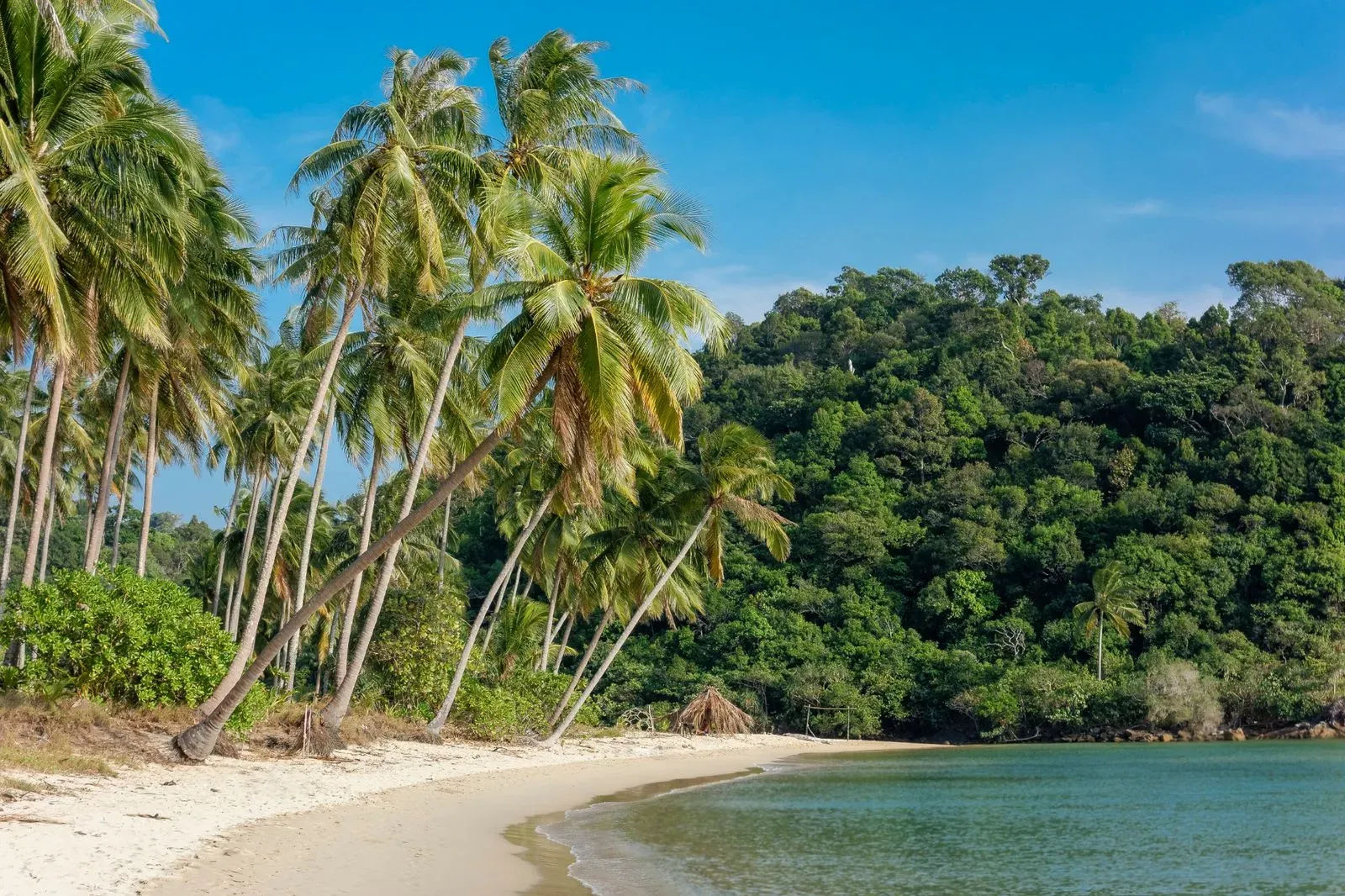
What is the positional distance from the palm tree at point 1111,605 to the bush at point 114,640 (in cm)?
3696

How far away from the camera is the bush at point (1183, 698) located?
40688 mm

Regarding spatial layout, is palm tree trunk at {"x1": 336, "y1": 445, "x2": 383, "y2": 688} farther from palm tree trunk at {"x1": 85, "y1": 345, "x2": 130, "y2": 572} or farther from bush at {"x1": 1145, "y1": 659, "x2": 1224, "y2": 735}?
bush at {"x1": 1145, "y1": 659, "x2": 1224, "y2": 735}

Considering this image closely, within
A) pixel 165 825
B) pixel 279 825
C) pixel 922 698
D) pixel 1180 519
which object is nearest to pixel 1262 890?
pixel 279 825

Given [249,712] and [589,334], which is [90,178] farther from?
[249,712]

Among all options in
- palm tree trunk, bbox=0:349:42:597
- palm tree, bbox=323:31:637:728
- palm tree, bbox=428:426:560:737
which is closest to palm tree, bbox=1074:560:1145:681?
palm tree, bbox=428:426:560:737

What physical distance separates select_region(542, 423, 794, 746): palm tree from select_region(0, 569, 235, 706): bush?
41.3 ft

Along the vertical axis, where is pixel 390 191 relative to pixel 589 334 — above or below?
above

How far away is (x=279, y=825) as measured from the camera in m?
11.1

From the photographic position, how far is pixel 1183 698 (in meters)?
40.8

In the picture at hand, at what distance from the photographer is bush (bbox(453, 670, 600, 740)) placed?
2595 cm

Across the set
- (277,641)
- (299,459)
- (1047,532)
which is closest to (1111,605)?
(1047,532)

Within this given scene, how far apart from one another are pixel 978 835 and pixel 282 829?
9513 mm

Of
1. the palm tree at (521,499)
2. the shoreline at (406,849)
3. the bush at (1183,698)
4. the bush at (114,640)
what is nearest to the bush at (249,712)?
the bush at (114,640)

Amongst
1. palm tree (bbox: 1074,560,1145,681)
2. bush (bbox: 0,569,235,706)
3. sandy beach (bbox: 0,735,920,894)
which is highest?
palm tree (bbox: 1074,560,1145,681)
